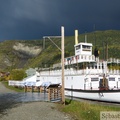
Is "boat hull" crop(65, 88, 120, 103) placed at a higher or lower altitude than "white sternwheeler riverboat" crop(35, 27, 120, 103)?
lower

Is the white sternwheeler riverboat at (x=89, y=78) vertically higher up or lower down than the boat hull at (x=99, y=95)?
higher up

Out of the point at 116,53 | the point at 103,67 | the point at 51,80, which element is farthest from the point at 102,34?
the point at 103,67

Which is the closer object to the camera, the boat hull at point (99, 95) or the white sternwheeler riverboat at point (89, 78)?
the boat hull at point (99, 95)

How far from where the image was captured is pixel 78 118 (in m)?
18.5

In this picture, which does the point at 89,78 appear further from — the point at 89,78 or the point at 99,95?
the point at 99,95

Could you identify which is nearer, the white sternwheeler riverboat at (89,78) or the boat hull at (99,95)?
the boat hull at (99,95)

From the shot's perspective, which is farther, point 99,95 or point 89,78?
point 89,78

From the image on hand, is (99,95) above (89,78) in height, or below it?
below

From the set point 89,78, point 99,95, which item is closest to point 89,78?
point 89,78

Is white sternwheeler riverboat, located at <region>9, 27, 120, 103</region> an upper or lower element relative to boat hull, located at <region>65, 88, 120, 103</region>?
upper

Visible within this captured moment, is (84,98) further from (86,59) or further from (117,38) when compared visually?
(117,38)

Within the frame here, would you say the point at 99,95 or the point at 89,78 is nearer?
the point at 99,95

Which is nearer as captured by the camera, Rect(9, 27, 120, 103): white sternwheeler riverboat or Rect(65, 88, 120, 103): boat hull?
Rect(65, 88, 120, 103): boat hull

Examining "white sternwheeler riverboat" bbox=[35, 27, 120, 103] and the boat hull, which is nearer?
Result: the boat hull
